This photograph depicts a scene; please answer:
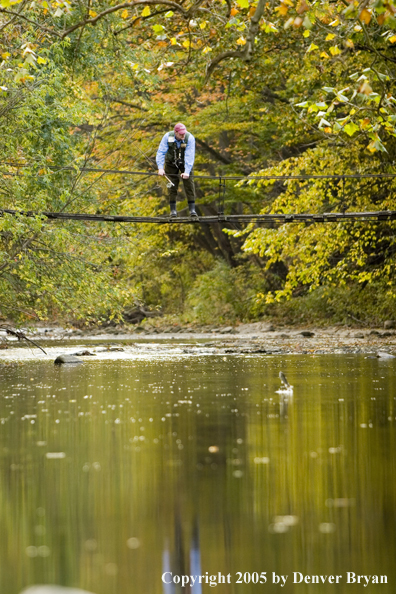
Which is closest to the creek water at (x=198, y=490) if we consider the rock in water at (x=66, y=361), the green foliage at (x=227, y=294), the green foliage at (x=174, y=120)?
the green foliage at (x=174, y=120)

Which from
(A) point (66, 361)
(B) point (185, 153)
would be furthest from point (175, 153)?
(A) point (66, 361)

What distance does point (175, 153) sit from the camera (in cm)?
1473

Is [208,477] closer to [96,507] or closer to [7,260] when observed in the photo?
[96,507]

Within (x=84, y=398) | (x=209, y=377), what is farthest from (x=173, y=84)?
(x=84, y=398)

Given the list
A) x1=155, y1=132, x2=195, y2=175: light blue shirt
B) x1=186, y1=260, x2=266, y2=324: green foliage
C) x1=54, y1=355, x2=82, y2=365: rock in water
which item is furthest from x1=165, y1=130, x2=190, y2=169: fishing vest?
x1=186, y1=260, x2=266, y2=324: green foliage

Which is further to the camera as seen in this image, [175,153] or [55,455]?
[175,153]

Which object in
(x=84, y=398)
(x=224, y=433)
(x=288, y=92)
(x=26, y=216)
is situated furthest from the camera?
(x=288, y=92)

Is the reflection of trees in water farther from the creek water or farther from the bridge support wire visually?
the bridge support wire

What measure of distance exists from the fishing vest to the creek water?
5.81m

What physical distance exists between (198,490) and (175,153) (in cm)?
1038

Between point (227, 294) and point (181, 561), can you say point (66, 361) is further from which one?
point (227, 294)

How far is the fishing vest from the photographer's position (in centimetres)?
1459

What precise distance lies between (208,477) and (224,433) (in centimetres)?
168

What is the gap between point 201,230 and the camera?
3481 centimetres
